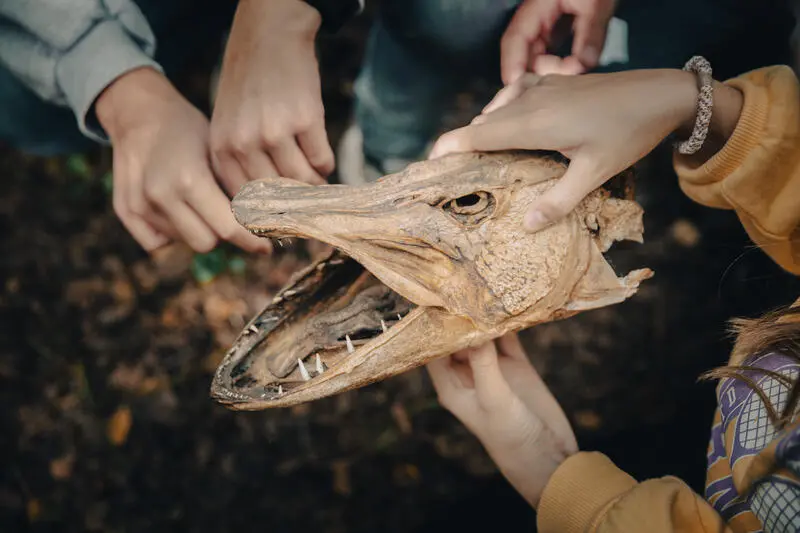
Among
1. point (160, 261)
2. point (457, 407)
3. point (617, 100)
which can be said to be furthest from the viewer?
point (160, 261)

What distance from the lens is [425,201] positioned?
1.11m

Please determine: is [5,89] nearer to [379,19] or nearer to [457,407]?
[379,19]

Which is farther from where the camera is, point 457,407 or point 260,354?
point 457,407

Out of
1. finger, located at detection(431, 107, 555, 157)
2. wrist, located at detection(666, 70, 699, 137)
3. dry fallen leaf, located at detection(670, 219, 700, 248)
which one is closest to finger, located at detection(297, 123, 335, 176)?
finger, located at detection(431, 107, 555, 157)

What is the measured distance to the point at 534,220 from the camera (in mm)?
1092

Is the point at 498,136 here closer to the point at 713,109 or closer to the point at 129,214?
the point at 713,109

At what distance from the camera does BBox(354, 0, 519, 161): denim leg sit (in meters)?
1.57

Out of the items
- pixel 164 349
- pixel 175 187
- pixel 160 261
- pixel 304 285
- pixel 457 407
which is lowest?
pixel 164 349

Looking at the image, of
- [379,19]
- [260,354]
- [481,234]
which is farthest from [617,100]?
[379,19]

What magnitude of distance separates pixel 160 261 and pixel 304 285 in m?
1.16

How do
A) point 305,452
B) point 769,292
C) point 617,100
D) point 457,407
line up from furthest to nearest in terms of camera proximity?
point 305,452
point 769,292
point 457,407
point 617,100

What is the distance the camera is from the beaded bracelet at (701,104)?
1.14m

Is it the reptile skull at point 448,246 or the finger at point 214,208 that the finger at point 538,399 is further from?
the finger at point 214,208

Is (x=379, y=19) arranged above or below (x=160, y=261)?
above
